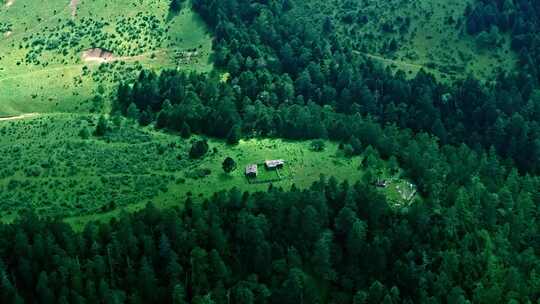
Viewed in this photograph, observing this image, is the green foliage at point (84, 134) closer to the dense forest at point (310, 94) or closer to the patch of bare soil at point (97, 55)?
the dense forest at point (310, 94)

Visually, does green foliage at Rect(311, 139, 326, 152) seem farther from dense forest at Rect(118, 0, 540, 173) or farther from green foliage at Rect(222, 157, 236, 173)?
green foliage at Rect(222, 157, 236, 173)

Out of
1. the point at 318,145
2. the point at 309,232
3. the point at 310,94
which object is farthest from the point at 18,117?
the point at 309,232

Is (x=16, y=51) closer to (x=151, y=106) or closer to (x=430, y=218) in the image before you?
(x=151, y=106)

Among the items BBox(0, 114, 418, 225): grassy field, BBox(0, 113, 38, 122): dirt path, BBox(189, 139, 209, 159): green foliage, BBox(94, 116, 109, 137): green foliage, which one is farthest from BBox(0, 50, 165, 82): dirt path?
BBox(189, 139, 209, 159): green foliage

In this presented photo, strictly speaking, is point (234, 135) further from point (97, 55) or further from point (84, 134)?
point (97, 55)

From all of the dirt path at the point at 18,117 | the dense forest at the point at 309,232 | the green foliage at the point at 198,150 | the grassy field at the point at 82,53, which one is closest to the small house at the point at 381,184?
the dense forest at the point at 309,232

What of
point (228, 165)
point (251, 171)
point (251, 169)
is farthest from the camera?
point (251, 169)
